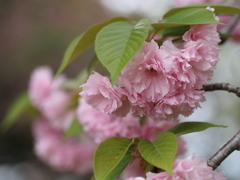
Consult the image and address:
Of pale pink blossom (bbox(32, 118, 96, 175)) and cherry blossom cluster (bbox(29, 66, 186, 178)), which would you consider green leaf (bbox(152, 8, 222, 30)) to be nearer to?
cherry blossom cluster (bbox(29, 66, 186, 178))

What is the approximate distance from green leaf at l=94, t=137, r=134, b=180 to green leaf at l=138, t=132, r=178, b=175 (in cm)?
4

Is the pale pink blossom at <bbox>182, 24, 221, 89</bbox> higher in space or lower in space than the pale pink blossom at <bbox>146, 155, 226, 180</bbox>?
higher

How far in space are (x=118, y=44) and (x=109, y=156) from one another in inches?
7.1

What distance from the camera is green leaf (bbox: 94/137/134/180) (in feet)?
1.56

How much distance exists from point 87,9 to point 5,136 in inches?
72.3

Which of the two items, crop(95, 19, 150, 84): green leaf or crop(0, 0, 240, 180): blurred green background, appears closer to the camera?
crop(95, 19, 150, 84): green leaf

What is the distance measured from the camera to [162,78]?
1.66 feet

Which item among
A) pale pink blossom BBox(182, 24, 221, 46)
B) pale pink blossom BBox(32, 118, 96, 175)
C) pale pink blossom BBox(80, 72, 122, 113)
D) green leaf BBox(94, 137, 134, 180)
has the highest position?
pale pink blossom BBox(182, 24, 221, 46)

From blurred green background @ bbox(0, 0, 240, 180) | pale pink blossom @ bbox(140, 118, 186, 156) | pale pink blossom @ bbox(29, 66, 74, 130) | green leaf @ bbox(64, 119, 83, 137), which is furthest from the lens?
blurred green background @ bbox(0, 0, 240, 180)

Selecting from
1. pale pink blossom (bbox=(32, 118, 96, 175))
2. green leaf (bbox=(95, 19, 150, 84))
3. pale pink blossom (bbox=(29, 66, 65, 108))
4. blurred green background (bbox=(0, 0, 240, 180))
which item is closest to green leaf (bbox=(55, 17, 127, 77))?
green leaf (bbox=(95, 19, 150, 84))

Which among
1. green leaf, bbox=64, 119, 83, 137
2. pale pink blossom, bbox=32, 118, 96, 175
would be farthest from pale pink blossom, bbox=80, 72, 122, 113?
pale pink blossom, bbox=32, 118, 96, 175

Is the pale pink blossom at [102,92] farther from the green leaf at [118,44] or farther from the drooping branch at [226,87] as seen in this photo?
the drooping branch at [226,87]

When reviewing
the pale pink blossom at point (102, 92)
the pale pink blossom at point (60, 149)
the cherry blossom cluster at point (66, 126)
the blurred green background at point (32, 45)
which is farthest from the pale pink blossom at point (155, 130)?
the blurred green background at point (32, 45)

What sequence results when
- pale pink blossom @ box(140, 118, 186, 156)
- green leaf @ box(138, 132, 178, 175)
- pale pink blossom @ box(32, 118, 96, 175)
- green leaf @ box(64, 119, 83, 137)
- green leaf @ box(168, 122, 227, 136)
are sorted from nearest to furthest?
1. green leaf @ box(138, 132, 178, 175)
2. green leaf @ box(168, 122, 227, 136)
3. pale pink blossom @ box(140, 118, 186, 156)
4. green leaf @ box(64, 119, 83, 137)
5. pale pink blossom @ box(32, 118, 96, 175)
